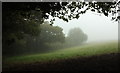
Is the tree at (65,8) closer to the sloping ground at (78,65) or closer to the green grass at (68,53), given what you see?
the green grass at (68,53)

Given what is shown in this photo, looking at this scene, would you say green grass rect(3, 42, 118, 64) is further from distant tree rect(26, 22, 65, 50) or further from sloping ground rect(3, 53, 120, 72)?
distant tree rect(26, 22, 65, 50)

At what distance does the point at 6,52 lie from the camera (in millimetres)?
7645

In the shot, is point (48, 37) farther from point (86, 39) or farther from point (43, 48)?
point (86, 39)

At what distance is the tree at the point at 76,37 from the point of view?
297 inches

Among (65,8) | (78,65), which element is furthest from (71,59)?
(65,8)

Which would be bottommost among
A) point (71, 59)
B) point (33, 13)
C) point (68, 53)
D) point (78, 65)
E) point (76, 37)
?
point (78, 65)

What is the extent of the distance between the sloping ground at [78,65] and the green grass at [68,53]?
Result: 153mm

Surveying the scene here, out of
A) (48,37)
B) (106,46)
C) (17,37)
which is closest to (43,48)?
(48,37)

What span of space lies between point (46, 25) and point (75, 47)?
138cm

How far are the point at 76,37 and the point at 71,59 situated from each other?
3.05ft

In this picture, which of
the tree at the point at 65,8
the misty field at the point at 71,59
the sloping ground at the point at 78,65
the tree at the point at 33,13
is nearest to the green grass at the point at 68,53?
the misty field at the point at 71,59

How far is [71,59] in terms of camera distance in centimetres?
746

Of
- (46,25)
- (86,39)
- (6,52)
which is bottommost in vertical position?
(6,52)

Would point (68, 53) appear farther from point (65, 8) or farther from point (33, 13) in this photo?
point (33, 13)
